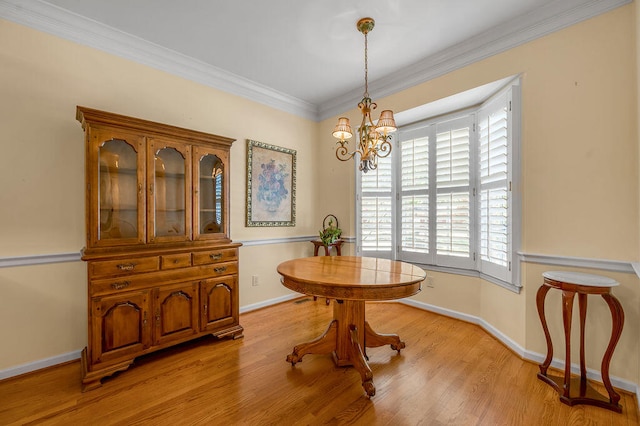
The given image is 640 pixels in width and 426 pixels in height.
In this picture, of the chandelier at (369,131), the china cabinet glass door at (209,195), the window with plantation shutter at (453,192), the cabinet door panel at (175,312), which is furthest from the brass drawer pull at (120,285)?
the window with plantation shutter at (453,192)

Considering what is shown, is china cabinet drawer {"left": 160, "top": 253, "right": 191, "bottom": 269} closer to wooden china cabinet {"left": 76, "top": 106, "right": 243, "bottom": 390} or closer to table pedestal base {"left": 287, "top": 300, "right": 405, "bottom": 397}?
wooden china cabinet {"left": 76, "top": 106, "right": 243, "bottom": 390}

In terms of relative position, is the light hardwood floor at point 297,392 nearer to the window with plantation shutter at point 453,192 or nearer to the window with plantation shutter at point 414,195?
the window with plantation shutter at point 453,192

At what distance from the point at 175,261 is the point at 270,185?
1.64 meters

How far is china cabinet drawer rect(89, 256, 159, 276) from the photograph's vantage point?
6.62ft

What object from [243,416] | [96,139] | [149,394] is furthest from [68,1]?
[243,416]

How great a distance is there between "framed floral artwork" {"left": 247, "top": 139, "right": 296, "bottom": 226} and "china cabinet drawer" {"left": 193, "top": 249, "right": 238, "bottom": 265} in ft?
2.52

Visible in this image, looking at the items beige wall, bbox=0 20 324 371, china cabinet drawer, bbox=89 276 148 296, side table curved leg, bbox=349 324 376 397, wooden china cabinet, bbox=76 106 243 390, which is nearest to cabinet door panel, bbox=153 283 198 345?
wooden china cabinet, bbox=76 106 243 390

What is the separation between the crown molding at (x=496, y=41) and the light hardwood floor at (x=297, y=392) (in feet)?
8.89

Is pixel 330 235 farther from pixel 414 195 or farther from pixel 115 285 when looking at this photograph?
pixel 115 285

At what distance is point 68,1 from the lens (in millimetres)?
2111

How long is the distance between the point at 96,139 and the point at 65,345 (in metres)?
1.71

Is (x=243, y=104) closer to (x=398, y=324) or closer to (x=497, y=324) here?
(x=398, y=324)

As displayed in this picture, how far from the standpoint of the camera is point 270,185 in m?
3.71

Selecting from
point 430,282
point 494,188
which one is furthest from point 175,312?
point 494,188
